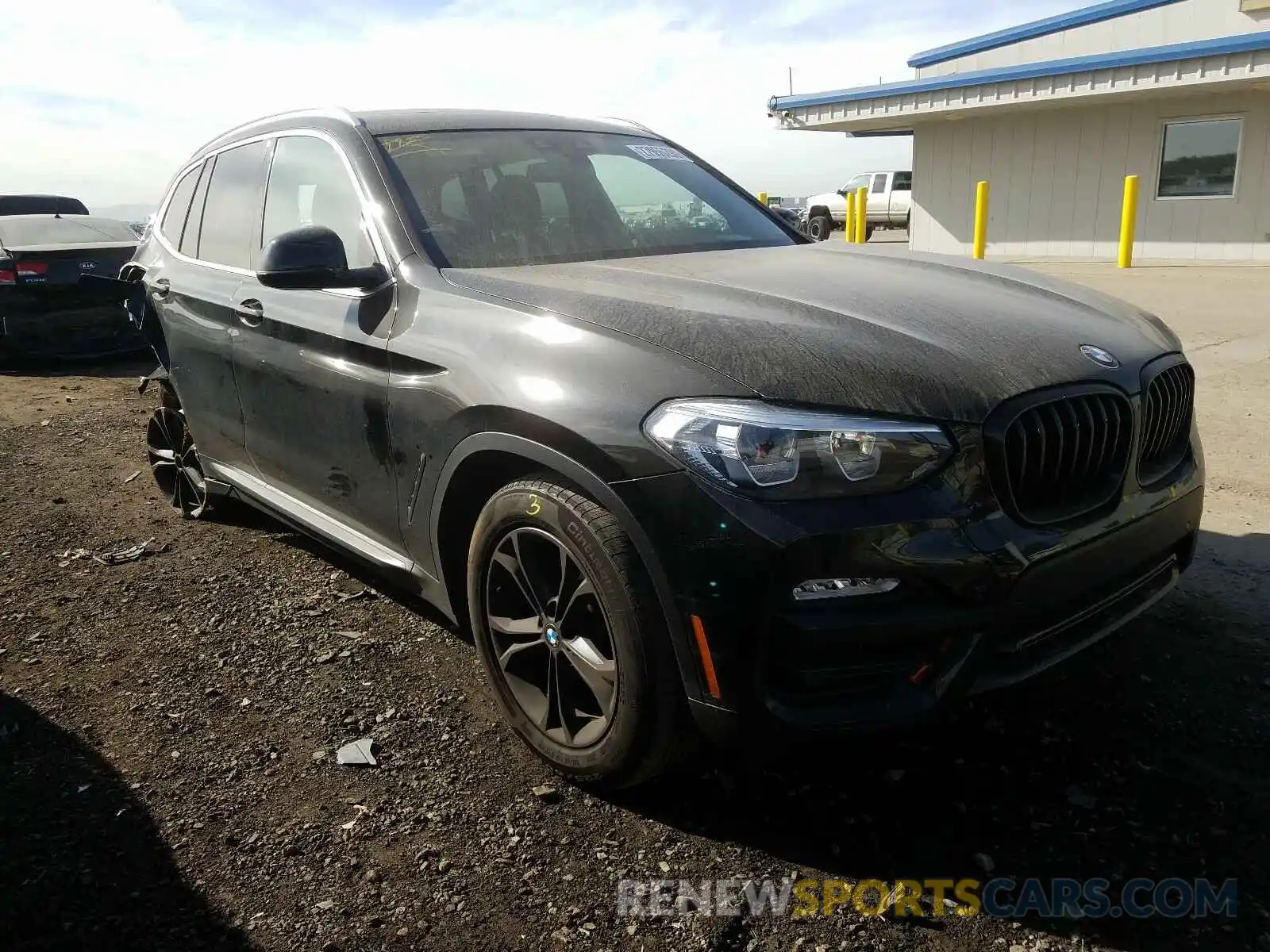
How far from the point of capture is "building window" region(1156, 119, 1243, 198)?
16375mm

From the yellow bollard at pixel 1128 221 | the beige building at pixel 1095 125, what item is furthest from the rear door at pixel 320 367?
the beige building at pixel 1095 125

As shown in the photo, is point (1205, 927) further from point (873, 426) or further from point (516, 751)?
point (516, 751)

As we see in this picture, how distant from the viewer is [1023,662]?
2250 mm

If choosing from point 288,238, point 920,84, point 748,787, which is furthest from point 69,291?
point 920,84

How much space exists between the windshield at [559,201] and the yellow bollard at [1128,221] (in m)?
13.7

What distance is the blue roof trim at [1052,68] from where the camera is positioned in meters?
14.4

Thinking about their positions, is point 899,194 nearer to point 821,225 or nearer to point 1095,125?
point 821,225

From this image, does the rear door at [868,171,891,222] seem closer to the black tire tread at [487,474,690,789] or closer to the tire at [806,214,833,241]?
the tire at [806,214,833,241]

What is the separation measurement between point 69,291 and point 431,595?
7.96m

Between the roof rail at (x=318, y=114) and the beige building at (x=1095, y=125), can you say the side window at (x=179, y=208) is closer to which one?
the roof rail at (x=318, y=114)

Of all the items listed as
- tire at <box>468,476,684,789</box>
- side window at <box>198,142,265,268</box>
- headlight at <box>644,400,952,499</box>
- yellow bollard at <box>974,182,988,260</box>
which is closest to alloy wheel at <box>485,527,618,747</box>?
tire at <box>468,476,684,789</box>

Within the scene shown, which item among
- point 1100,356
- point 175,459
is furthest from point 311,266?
point 175,459

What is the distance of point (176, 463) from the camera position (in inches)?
199

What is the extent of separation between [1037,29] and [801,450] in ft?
64.0
